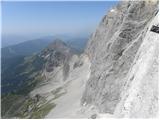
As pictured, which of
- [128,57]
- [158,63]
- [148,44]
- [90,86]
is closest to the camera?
[158,63]

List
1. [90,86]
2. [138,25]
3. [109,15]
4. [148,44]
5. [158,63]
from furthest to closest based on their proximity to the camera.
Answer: [109,15] → [90,86] → [138,25] → [148,44] → [158,63]

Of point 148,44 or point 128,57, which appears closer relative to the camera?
point 148,44

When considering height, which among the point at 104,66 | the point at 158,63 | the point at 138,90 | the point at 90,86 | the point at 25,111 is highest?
the point at 158,63

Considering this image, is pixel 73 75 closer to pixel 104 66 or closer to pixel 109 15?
pixel 109 15

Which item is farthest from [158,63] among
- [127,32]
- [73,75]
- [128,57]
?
[73,75]

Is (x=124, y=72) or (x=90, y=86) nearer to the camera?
(x=124, y=72)

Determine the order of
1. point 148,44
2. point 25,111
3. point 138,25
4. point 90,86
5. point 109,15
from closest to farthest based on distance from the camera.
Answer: point 148,44, point 138,25, point 90,86, point 109,15, point 25,111

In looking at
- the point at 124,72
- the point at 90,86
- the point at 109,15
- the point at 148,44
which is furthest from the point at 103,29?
the point at 148,44

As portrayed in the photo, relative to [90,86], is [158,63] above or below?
above

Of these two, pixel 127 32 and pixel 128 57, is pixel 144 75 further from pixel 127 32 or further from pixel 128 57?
pixel 127 32
